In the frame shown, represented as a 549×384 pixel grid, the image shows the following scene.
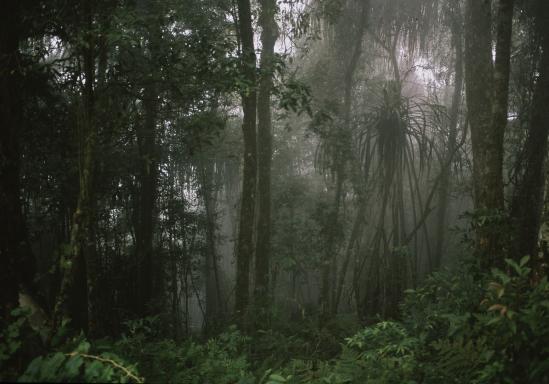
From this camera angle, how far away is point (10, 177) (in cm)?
368

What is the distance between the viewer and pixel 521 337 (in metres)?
2.36

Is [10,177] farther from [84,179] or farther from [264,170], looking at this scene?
[264,170]

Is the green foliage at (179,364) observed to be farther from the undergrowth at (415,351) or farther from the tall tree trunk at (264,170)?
the tall tree trunk at (264,170)

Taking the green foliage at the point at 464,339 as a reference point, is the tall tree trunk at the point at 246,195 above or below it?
→ above

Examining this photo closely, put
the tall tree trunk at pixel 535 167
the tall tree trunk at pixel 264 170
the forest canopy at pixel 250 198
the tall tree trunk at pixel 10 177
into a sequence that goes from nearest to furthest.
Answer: the forest canopy at pixel 250 198, the tall tree trunk at pixel 10 177, the tall tree trunk at pixel 535 167, the tall tree trunk at pixel 264 170

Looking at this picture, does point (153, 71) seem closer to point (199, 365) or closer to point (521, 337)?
point (199, 365)

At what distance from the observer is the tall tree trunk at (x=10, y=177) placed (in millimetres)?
3271

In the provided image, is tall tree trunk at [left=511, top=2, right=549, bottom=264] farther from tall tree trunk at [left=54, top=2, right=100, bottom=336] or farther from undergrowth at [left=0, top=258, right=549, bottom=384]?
tall tree trunk at [left=54, top=2, right=100, bottom=336]

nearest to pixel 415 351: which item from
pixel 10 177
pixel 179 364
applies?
pixel 179 364

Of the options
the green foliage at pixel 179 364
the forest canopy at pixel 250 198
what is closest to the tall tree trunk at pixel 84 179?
the forest canopy at pixel 250 198

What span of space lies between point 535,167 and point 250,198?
3.91 meters

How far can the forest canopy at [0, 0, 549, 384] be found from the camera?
2.76 metres

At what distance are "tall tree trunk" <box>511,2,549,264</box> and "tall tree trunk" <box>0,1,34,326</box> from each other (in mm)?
5276

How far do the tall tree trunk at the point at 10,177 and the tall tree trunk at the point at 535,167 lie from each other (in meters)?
5.28
